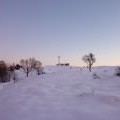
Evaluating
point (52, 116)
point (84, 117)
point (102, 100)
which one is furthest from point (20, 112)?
point (102, 100)

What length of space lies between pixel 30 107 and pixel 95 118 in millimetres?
2624

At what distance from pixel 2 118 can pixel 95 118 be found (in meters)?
3.10

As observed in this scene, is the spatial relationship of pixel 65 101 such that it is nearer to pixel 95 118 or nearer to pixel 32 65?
pixel 95 118

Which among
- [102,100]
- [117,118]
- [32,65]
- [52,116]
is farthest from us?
[32,65]

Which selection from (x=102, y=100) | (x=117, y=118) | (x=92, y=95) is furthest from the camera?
(x=92, y=95)

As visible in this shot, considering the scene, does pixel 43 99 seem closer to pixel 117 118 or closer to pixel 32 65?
pixel 117 118

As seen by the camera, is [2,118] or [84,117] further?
[2,118]

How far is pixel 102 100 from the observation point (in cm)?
885

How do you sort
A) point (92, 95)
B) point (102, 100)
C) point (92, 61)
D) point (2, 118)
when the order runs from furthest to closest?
point (92, 61) → point (92, 95) → point (102, 100) → point (2, 118)

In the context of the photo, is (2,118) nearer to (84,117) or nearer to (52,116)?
(52,116)

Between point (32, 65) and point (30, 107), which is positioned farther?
point (32, 65)

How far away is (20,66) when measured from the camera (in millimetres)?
107562

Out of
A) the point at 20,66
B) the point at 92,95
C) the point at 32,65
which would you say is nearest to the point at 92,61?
the point at 32,65

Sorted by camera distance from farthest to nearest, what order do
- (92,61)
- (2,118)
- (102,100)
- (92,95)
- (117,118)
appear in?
(92,61), (92,95), (102,100), (2,118), (117,118)
